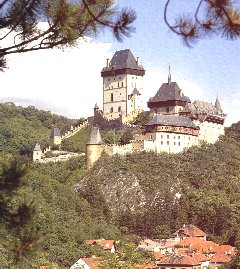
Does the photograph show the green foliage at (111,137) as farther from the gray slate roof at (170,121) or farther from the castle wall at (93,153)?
the gray slate roof at (170,121)

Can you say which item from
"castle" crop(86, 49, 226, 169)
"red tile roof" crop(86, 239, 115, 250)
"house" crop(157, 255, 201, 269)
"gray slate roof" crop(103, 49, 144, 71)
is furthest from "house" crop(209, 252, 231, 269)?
"gray slate roof" crop(103, 49, 144, 71)

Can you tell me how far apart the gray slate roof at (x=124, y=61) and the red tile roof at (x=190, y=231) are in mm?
22317

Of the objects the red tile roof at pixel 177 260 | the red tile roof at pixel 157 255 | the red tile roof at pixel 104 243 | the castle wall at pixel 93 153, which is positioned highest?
the castle wall at pixel 93 153

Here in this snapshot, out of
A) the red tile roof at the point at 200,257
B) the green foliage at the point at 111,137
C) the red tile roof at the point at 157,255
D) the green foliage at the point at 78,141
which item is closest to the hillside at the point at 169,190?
the green foliage at the point at 111,137

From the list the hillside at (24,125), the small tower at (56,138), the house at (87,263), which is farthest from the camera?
the hillside at (24,125)

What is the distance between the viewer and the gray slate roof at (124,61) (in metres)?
80.3

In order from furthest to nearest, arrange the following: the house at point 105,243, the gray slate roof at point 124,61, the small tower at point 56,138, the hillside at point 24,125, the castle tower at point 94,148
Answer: the hillside at point 24,125 < the gray slate roof at point 124,61 < the small tower at point 56,138 < the castle tower at point 94,148 < the house at point 105,243

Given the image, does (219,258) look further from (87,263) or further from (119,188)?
(119,188)

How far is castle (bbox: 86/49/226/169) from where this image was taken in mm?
70312

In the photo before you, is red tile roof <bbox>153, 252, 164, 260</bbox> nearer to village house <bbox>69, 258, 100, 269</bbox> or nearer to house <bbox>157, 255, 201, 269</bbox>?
house <bbox>157, 255, 201, 269</bbox>

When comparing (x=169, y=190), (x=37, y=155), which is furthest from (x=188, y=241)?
(x=37, y=155)

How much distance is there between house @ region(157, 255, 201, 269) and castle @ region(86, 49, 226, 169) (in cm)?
1387

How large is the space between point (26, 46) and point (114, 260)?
35.2 m

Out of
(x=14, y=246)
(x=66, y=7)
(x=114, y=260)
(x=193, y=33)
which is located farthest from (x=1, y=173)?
→ (x=114, y=260)
